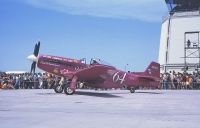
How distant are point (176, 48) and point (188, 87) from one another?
47.0 ft

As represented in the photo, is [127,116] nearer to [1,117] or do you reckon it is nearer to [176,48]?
[1,117]

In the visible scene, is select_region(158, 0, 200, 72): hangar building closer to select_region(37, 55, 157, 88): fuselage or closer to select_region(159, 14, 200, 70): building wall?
select_region(159, 14, 200, 70): building wall

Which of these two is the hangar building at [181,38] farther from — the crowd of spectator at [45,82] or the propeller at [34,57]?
the propeller at [34,57]

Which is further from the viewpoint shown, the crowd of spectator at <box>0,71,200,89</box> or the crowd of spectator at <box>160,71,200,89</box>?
the crowd of spectator at <box>160,71,200,89</box>

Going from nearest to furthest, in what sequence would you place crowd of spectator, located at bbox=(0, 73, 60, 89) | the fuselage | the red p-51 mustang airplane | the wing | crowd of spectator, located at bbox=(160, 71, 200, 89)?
the wing < the red p-51 mustang airplane < the fuselage < crowd of spectator, located at bbox=(0, 73, 60, 89) < crowd of spectator, located at bbox=(160, 71, 200, 89)

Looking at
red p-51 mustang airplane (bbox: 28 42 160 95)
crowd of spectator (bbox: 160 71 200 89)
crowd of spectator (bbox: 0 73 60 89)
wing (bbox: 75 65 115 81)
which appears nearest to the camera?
wing (bbox: 75 65 115 81)

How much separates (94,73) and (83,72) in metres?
0.65

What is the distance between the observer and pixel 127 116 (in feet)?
40.0

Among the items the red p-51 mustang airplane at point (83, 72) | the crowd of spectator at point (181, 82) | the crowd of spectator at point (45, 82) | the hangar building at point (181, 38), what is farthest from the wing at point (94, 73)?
the hangar building at point (181, 38)

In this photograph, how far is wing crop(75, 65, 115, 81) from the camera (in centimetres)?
2278

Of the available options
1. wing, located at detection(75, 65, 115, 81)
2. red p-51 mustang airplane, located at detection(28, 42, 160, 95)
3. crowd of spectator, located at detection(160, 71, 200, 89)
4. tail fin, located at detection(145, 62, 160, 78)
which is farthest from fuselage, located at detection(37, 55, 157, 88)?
crowd of spectator, located at detection(160, 71, 200, 89)

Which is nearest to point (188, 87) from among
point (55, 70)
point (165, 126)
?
point (55, 70)

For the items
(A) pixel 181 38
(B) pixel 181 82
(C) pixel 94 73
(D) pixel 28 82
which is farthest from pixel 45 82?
(A) pixel 181 38

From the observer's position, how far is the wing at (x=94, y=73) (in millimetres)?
22781
